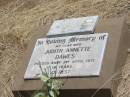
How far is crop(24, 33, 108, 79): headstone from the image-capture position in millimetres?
2863

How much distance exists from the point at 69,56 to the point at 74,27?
34 centimetres

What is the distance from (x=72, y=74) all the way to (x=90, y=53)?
0.21 meters

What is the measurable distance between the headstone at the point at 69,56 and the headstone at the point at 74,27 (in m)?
0.05

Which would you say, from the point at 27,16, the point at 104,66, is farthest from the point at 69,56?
the point at 27,16

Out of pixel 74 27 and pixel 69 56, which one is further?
pixel 74 27

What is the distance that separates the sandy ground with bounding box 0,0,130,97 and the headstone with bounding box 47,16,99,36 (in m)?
0.14

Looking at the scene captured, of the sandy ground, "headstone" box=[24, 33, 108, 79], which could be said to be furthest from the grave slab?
the sandy ground

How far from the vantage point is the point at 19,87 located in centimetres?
303

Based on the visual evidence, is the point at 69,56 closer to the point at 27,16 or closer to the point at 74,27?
the point at 74,27

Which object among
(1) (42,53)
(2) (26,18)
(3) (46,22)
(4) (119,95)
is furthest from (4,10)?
(4) (119,95)

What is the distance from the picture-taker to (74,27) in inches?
127

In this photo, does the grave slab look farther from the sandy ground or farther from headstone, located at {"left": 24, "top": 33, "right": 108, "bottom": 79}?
the sandy ground

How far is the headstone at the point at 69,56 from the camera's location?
2.86 meters

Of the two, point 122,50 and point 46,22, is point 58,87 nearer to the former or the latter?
point 122,50
